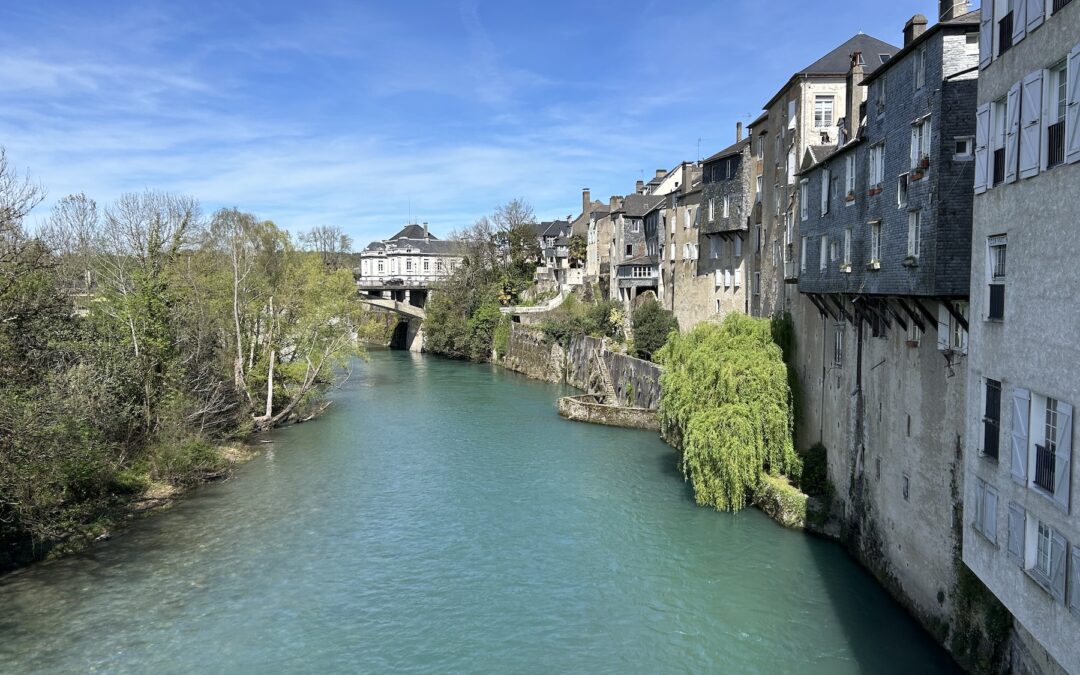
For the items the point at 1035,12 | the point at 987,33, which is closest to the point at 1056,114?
the point at 1035,12

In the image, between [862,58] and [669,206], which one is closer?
[862,58]

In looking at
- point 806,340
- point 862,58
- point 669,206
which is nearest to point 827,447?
point 806,340

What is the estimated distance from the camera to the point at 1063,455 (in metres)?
9.30

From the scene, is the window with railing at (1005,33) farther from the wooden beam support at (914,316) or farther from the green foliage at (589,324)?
the green foliage at (589,324)

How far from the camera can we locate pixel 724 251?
4491cm

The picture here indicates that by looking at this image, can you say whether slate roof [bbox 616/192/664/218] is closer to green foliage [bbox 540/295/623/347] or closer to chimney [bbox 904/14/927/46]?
green foliage [bbox 540/295/623/347]

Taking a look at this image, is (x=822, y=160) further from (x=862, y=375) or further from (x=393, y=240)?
(x=393, y=240)

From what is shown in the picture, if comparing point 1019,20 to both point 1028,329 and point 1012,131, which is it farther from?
point 1028,329

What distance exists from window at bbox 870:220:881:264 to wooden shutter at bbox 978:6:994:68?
262 inches

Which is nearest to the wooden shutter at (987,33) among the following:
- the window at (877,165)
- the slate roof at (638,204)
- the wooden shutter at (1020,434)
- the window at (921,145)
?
the window at (921,145)

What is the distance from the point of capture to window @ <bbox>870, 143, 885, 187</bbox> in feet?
59.1

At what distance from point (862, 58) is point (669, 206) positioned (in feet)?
91.5

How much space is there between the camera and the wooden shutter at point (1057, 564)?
30.6ft

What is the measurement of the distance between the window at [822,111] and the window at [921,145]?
50.2 ft
